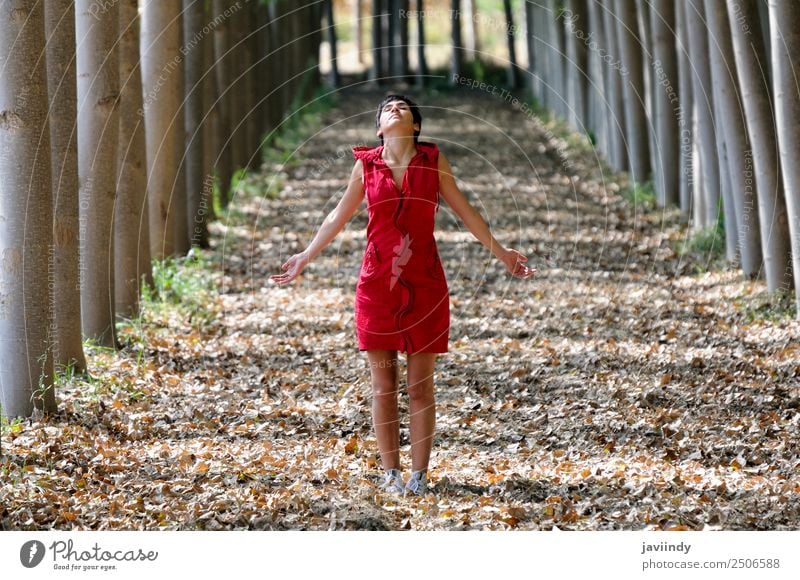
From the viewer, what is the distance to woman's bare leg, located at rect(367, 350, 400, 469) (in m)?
7.12

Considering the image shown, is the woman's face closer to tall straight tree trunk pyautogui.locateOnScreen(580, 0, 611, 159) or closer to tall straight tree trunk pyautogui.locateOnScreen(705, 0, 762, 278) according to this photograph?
tall straight tree trunk pyautogui.locateOnScreen(705, 0, 762, 278)

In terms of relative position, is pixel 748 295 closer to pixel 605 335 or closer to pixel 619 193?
pixel 605 335

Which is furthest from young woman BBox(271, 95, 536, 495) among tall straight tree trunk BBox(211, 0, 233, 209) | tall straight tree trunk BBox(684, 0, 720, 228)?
tall straight tree trunk BBox(211, 0, 233, 209)

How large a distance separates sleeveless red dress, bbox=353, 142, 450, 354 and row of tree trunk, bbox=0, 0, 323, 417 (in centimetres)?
295

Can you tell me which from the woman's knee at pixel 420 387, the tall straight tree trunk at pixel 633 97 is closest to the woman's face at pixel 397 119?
the woman's knee at pixel 420 387

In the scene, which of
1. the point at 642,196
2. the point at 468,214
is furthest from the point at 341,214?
the point at 642,196

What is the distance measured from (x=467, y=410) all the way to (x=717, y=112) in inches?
253

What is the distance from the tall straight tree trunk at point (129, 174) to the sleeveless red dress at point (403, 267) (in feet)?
17.8

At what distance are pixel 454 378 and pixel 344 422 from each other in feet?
5.34

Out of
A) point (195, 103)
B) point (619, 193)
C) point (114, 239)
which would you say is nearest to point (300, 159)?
point (619, 193)

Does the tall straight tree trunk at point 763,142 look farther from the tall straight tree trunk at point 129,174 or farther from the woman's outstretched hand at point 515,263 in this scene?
the tall straight tree trunk at point 129,174

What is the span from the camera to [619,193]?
22328mm

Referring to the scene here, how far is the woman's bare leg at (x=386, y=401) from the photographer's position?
7.12 meters

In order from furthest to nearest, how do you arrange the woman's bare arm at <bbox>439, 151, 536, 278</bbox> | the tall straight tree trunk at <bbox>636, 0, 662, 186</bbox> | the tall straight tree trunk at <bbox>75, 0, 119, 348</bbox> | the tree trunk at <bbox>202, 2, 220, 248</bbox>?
the tall straight tree trunk at <bbox>636, 0, 662, 186</bbox> → the tree trunk at <bbox>202, 2, 220, 248</bbox> → the tall straight tree trunk at <bbox>75, 0, 119, 348</bbox> → the woman's bare arm at <bbox>439, 151, 536, 278</bbox>
